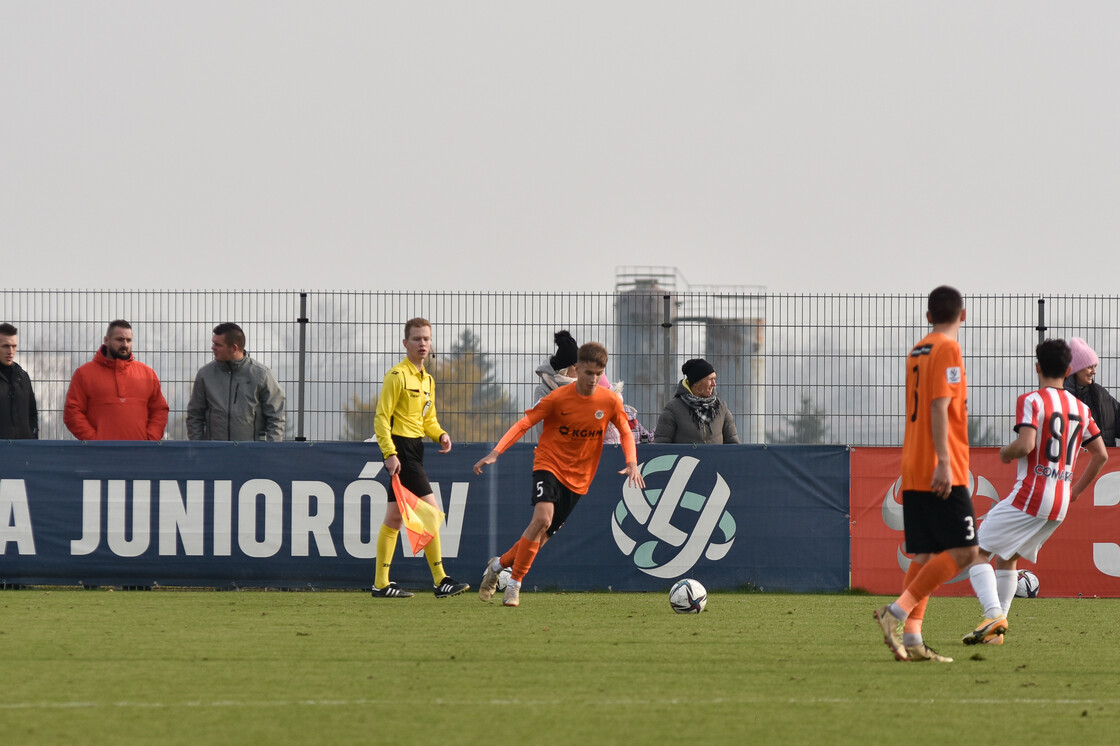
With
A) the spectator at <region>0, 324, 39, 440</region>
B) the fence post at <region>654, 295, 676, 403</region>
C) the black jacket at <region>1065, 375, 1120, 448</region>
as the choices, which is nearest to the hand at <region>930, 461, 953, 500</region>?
the black jacket at <region>1065, 375, 1120, 448</region>

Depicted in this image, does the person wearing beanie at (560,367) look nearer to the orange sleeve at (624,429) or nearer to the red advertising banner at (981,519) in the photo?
the orange sleeve at (624,429)

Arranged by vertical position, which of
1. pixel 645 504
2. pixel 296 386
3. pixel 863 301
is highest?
pixel 863 301

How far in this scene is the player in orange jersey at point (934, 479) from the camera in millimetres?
6691

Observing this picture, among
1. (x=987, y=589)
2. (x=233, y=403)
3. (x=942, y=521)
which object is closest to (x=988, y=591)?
(x=987, y=589)

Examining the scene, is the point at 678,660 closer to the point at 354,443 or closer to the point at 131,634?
the point at 131,634

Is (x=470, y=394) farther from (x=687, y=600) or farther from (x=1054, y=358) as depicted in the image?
(x=1054, y=358)

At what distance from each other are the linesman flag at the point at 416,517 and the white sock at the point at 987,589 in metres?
4.46

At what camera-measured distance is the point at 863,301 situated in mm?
13406

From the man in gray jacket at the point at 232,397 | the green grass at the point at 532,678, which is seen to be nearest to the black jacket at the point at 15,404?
the man in gray jacket at the point at 232,397

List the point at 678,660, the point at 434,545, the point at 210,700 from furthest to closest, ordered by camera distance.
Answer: the point at 434,545, the point at 678,660, the point at 210,700

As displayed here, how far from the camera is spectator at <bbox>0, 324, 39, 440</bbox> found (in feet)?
40.1

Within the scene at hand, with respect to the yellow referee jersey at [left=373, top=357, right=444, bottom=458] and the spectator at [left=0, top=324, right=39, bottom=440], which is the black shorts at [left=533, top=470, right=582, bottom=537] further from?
the spectator at [left=0, top=324, right=39, bottom=440]

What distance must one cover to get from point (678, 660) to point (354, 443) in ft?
19.0

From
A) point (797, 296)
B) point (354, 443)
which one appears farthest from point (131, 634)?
point (797, 296)
